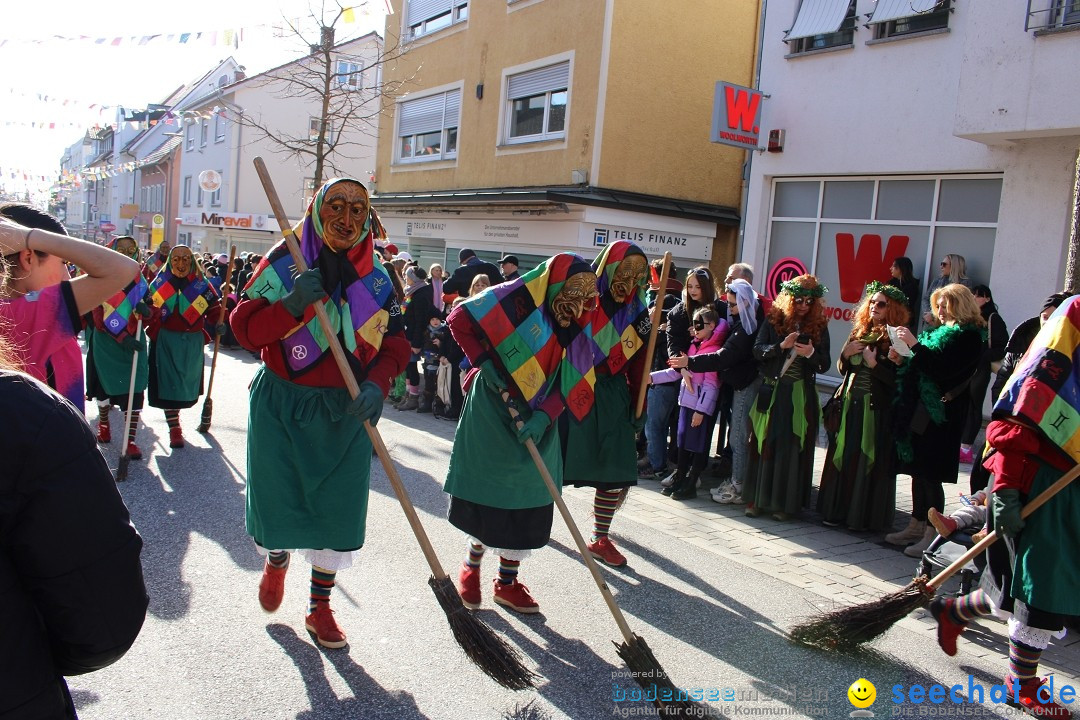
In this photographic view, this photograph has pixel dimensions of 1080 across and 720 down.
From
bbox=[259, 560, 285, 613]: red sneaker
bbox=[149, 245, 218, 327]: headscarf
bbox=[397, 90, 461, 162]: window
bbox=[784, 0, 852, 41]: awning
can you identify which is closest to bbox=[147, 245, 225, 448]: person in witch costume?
bbox=[149, 245, 218, 327]: headscarf

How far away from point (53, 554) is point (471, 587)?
315cm

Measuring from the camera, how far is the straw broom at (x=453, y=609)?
336 cm

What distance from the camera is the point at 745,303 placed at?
6.79m

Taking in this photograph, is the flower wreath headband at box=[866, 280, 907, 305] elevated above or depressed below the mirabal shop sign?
below

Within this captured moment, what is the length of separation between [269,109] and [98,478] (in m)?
34.0

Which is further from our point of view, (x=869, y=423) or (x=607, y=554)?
(x=869, y=423)

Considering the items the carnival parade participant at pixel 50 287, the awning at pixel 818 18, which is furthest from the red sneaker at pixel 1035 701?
the awning at pixel 818 18

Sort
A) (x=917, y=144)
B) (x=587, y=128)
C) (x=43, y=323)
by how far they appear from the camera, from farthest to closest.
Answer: (x=587, y=128) → (x=917, y=144) → (x=43, y=323)

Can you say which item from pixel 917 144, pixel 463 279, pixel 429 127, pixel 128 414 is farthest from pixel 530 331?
pixel 429 127

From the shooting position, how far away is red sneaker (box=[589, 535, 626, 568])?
5250 mm

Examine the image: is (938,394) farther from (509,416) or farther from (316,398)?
(316,398)

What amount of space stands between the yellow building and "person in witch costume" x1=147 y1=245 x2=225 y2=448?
26.7 feet

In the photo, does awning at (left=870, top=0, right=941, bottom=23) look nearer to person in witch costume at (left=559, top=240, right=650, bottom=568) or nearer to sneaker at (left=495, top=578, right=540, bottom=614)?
person in witch costume at (left=559, top=240, right=650, bottom=568)

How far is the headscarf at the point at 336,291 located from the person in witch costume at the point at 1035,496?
2.76m
